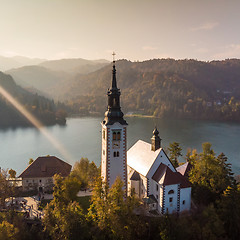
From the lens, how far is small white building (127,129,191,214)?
29.1 metres

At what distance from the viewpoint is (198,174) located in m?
33.5

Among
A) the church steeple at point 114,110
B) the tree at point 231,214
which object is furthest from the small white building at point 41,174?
the tree at point 231,214

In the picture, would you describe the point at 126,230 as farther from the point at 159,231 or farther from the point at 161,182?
the point at 161,182

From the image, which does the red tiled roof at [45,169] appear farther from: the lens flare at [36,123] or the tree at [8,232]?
the lens flare at [36,123]

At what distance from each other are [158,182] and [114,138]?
7425mm

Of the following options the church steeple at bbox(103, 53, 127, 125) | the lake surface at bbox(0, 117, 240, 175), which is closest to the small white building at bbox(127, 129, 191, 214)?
the church steeple at bbox(103, 53, 127, 125)

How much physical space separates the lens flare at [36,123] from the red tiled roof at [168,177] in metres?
36.7

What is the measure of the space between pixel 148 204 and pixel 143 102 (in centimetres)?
15254

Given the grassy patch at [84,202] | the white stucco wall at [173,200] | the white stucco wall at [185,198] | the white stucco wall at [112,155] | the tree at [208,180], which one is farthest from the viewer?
the tree at [208,180]

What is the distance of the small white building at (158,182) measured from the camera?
29.1 meters

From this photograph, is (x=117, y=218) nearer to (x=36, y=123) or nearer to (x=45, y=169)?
(x=45, y=169)

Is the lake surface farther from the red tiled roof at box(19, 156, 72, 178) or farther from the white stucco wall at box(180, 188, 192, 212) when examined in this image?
the white stucco wall at box(180, 188, 192, 212)

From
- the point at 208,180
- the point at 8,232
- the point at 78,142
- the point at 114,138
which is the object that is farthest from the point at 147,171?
the point at 78,142

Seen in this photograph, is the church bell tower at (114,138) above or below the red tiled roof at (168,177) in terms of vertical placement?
above
